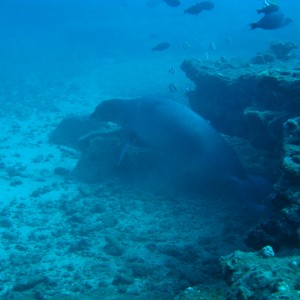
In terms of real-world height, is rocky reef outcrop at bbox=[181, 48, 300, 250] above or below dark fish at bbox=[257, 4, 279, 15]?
below

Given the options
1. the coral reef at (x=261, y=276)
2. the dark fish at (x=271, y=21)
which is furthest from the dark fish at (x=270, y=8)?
the coral reef at (x=261, y=276)

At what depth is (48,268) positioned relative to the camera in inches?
208

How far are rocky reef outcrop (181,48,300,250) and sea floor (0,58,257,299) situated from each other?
0.98 meters

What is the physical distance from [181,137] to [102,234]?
2.66 metres

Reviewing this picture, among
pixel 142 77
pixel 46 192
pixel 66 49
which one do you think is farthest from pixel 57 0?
pixel 46 192

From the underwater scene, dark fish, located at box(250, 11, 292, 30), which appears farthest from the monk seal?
dark fish, located at box(250, 11, 292, 30)

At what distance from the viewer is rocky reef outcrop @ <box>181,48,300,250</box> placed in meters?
3.75

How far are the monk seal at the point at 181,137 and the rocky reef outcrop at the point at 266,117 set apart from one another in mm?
819

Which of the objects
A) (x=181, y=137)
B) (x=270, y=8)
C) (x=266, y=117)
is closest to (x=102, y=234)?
(x=181, y=137)

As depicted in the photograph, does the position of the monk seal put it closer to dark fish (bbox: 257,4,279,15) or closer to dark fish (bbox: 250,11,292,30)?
dark fish (bbox: 250,11,292,30)

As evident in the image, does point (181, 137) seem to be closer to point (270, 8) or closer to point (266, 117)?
point (266, 117)

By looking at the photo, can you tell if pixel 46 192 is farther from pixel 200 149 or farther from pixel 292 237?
pixel 292 237

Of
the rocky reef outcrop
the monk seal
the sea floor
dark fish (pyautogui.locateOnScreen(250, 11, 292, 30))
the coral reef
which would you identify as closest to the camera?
the coral reef

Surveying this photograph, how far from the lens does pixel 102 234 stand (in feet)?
20.3
